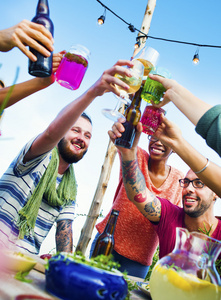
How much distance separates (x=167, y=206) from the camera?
1824mm

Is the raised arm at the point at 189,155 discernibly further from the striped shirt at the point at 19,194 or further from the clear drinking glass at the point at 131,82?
the striped shirt at the point at 19,194

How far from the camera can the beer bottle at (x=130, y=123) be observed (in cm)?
155

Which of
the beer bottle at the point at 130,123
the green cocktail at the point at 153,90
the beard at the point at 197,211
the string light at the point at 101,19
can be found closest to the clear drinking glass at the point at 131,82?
the green cocktail at the point at 153,90

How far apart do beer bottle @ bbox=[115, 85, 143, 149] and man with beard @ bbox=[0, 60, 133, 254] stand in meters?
0.28

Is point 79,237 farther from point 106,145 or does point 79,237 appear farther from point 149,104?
point 149,104

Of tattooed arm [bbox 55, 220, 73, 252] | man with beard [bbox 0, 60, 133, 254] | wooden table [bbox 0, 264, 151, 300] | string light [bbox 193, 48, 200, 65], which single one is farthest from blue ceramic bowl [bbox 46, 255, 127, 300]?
string light [bbox 193, 48, 200, 65]

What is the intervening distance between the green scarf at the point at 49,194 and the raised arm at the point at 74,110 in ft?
1.18

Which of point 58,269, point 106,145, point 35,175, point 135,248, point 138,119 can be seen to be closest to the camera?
point 58,269

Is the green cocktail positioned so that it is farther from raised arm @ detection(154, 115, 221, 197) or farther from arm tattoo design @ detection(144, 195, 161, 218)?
arm tattoo design @ detection(144, 195, 161, 218)

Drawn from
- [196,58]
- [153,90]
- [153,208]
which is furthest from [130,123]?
[196,58]

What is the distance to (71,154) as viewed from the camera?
82.0 inches

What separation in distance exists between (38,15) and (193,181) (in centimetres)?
135

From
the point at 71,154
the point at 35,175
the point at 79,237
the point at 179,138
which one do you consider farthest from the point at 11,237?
the point at 79,237

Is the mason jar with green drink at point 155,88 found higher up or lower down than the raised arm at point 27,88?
higher up
